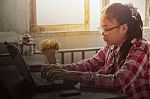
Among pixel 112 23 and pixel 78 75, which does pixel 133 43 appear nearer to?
pixel 112 23

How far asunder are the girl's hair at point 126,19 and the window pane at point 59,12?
1939 mm

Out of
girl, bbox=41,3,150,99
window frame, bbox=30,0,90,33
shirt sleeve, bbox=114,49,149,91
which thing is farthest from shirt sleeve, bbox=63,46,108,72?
window frame, bbox=30,0,90,33

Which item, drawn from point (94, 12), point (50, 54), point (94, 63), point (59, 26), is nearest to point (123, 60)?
point (94, 63)

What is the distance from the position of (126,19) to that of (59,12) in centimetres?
203

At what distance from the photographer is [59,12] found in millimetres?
3559

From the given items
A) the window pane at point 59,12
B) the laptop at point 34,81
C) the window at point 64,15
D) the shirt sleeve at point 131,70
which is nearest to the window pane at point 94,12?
the window at point 64,15

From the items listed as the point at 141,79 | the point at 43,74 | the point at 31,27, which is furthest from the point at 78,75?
the point at 31,27

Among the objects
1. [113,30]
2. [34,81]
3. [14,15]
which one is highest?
[14,15]

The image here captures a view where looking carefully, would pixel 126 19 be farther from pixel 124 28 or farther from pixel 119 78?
pixel 119 78

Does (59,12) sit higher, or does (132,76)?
(59,12)

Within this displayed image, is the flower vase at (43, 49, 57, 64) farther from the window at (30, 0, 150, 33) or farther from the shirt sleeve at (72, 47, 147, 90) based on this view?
the window at (30, 0, 150, 33)

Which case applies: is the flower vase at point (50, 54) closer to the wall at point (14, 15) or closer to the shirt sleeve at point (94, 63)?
the shirt sleeve at point (94, 63)

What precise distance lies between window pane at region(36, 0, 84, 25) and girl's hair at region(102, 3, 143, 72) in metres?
1.94

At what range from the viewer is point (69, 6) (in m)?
3.59
